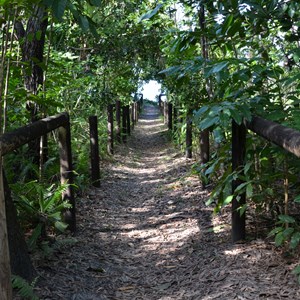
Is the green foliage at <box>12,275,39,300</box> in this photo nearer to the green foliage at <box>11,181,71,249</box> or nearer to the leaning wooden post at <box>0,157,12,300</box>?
the leaning wooden post at <box>0,157,12,300</box>

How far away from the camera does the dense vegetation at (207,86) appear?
111 inches

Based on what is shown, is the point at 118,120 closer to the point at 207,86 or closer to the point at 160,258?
the point at 207,86

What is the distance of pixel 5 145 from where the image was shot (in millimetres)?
2426

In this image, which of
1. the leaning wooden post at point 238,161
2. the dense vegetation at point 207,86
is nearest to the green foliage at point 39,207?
the dense vegetation at point 207,86

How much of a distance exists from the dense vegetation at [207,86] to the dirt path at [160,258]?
11.6 inches

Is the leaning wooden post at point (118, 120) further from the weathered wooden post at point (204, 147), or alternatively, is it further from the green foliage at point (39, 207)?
the green foliage at point (39, 207)

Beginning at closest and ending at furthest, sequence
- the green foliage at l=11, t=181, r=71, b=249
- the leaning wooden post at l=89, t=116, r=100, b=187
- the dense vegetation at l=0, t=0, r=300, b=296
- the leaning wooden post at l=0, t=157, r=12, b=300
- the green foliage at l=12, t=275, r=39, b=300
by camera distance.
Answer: the leaning wooden post at l=0, t=157, r=12, b=300 → the green foliage at l=12, t=275, r=39, b=300 → the dense vegetation at l=0, t=0, r=300, b=296 → the green foliage at l=11, t=181, r=71, b=249 → the leaning wooden post at l=89, t=116, r=100, b=187

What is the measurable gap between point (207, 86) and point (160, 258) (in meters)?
3.03

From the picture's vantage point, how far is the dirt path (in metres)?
2.89

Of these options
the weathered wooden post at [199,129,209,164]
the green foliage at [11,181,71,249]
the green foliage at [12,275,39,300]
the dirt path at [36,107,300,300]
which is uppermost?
the weathered wooden post at [199,129,209,164]

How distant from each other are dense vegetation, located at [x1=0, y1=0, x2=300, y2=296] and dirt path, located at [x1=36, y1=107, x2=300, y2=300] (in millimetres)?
294

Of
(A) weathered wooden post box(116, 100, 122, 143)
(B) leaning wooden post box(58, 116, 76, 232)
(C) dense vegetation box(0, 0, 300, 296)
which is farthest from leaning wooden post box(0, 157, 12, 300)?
(A) weathered wooden post box(116, 100, 122, 143)

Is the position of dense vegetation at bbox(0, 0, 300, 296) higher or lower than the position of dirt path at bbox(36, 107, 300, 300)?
higher

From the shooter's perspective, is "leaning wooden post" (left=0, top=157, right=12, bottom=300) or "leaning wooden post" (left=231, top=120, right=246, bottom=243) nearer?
"leaning wooden post" (left=0, top=157, right=12, bottom=300)
